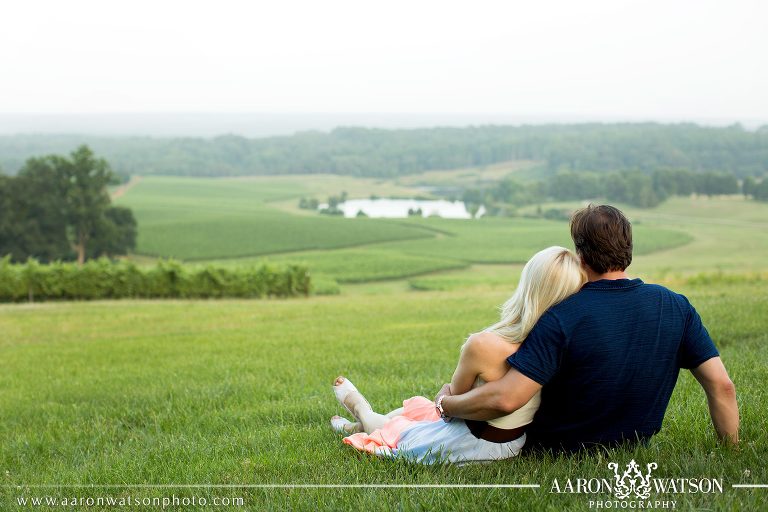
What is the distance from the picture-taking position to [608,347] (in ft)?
14.0

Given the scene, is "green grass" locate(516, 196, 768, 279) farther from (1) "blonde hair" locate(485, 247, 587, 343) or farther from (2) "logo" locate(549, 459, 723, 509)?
(1) "blonde hair" locate(485, 247, 587, 343)

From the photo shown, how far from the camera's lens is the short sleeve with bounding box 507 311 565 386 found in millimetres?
4242

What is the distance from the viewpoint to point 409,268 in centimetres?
6222

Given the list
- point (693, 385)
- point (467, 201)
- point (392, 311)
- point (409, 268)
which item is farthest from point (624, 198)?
point (693, 385)

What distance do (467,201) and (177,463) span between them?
14261cm

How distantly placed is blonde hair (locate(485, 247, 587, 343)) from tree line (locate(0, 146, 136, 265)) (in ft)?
223

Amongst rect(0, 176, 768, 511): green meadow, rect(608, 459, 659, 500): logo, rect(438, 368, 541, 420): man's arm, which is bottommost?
rect(0, 176, 768, 511): green meadow

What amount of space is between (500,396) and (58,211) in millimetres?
69302

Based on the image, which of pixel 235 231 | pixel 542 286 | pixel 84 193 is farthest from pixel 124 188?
pixel 542 286

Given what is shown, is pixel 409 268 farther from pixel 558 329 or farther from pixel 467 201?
pixel 467 201

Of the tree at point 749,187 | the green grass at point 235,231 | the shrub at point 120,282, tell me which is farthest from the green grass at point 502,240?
the shrub at point 120,282

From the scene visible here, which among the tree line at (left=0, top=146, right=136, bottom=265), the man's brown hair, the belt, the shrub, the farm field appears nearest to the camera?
the man's brown hair

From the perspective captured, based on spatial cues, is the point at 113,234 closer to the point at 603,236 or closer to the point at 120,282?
the point at 120,282

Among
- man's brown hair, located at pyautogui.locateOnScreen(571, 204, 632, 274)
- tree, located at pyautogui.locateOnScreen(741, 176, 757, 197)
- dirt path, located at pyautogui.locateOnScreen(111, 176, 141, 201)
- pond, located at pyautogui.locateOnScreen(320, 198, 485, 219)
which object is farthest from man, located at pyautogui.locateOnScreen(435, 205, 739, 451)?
dirt path, located at pyautogui.locateOnScreen(111, 176, 141, 201)
